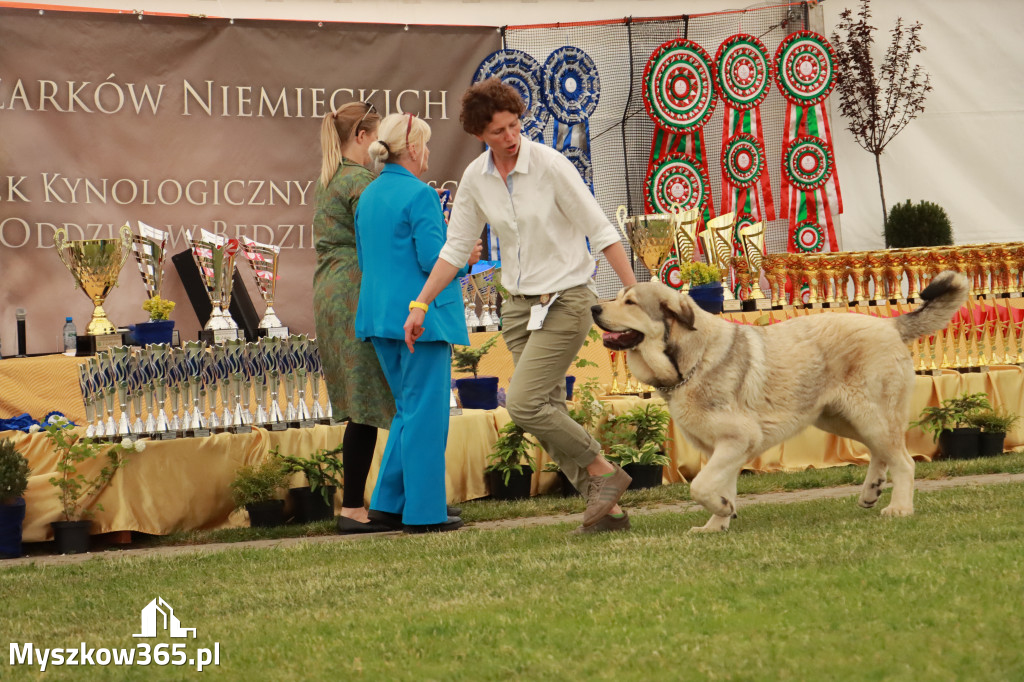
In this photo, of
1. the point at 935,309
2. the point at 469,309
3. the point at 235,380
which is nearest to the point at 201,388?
the point at 235,380

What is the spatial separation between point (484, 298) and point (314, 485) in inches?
89.4

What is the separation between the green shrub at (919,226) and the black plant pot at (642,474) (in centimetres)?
520

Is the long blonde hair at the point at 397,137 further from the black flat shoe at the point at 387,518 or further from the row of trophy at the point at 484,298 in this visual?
the row of trophy at the point at 484,298

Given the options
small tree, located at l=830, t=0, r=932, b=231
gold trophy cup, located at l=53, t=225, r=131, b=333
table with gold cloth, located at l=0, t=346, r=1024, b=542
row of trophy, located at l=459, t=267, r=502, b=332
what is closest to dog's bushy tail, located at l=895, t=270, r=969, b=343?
table with gold cloth, located at l=0, t=346, r=1024, b=542

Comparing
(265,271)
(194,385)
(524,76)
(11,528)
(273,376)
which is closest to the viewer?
(11,528)

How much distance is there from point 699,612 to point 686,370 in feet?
5.27

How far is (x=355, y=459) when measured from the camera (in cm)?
555

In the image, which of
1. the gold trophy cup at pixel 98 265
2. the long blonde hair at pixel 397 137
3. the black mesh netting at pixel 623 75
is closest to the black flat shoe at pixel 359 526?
the long blonde hair at pixel 397 137

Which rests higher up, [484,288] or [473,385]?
[484,288]

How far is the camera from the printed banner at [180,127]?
8984 millimetres

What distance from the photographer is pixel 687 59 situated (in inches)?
418

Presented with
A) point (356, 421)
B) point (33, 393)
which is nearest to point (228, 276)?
point (33, 393)

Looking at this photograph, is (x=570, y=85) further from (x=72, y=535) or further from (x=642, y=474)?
(x=72, y=535)

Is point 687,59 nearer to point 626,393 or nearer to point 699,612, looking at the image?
point 626,393
